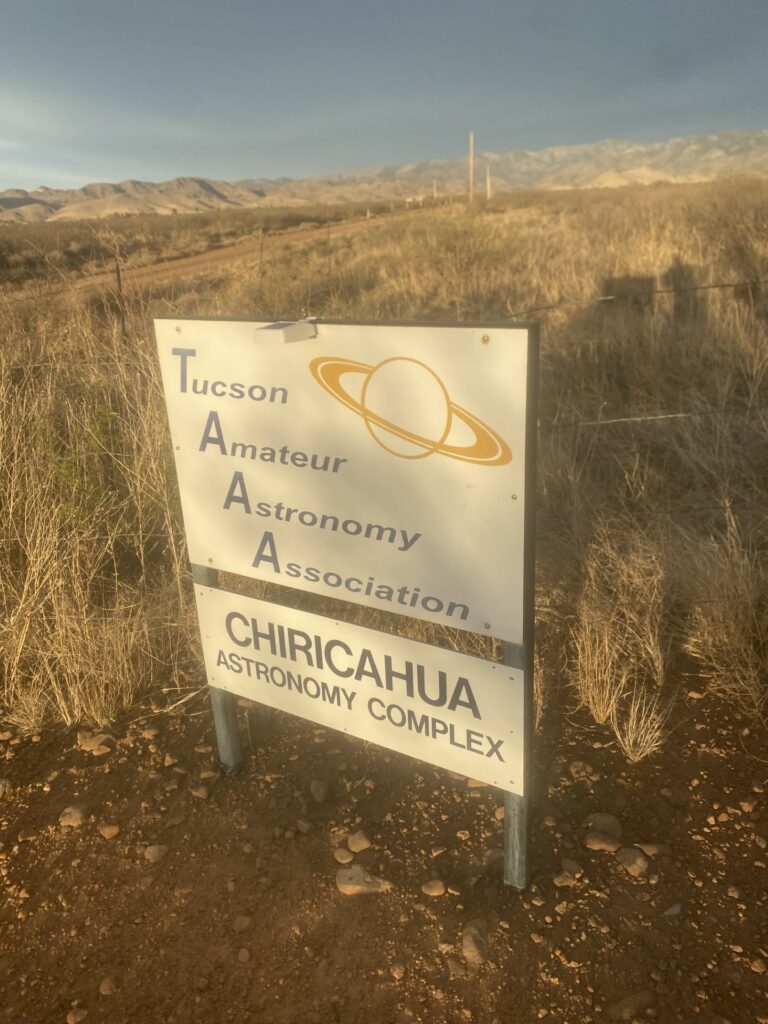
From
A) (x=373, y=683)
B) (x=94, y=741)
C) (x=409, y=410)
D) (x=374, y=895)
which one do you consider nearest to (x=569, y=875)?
(x=374, y=895)

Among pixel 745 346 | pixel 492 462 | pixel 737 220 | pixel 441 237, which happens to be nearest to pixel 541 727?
pixel 492 462

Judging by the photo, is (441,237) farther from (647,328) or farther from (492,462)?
(492,462)

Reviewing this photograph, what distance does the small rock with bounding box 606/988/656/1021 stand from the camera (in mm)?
1706

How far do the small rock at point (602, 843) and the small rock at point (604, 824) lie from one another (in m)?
0.02

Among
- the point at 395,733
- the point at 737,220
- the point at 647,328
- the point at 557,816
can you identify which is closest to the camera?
the point at 395,733

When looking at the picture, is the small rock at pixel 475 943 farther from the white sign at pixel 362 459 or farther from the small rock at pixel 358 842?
the white sign at pixel 362 459

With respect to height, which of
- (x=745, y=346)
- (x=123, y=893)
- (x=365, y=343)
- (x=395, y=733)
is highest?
(x=365, y=343)

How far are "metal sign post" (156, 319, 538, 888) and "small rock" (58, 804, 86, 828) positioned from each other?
62 cm

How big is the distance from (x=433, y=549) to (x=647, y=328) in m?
5.65

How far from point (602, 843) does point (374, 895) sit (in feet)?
2.16

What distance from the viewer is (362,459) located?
75.8 inches

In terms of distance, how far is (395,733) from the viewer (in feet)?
7.00

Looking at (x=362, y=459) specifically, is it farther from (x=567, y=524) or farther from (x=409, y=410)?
(x=567, y=524)

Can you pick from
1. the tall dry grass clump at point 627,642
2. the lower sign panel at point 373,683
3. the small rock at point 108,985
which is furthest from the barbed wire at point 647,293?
the small rock at point 108,985
